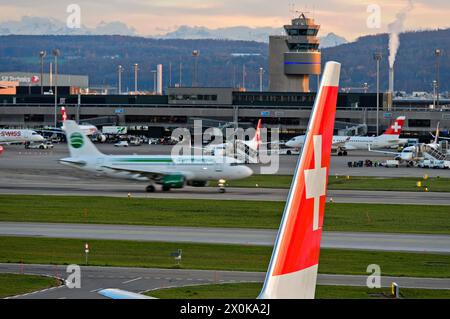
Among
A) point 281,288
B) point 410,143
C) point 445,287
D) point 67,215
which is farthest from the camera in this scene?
point 410,143

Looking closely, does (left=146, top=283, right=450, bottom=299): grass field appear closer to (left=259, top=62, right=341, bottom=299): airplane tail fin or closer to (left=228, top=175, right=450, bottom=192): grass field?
(left=259, top=62, right=341, bottom=299): airplane tail fin

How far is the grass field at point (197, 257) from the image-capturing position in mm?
46625

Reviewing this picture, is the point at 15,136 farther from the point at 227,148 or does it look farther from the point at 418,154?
the point at 418,154

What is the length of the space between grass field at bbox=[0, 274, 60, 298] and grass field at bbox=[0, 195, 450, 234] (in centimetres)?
2186

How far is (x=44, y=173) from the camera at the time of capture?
113m

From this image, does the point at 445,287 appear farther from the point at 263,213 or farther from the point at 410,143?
the point at 410,143

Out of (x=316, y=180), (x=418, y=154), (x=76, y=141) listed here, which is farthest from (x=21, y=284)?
(x=418, y=154)

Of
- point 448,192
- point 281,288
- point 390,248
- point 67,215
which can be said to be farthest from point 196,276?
point 448,192

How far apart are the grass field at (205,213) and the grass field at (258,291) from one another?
72.1 feet

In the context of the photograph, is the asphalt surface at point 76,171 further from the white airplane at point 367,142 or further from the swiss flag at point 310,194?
the swiss flag at point 310,194

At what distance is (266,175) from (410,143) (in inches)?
2671

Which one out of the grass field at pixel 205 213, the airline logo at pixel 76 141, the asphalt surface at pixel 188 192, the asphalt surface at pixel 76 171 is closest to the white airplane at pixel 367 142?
the asphalt surface at pixel 76 171

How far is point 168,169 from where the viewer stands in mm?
90000
